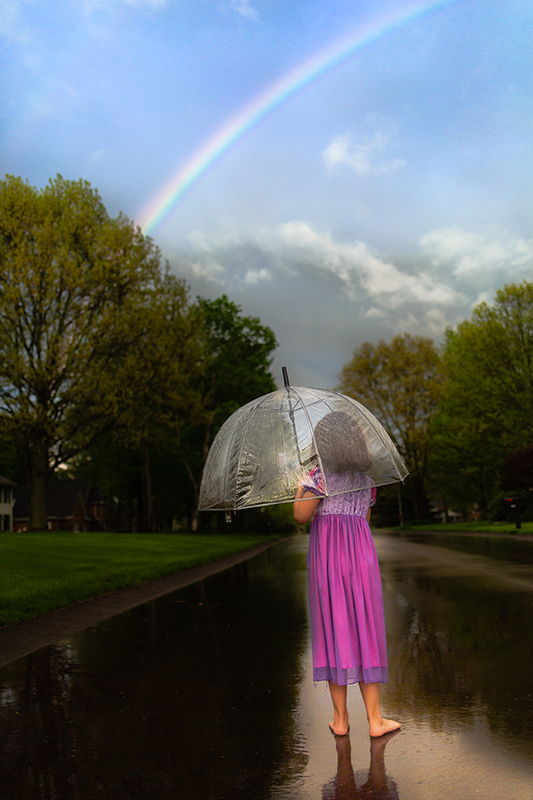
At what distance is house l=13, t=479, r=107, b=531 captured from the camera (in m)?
70.6

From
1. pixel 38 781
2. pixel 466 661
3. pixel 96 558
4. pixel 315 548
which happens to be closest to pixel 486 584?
pixel 466 661

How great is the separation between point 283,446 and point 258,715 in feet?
5.94

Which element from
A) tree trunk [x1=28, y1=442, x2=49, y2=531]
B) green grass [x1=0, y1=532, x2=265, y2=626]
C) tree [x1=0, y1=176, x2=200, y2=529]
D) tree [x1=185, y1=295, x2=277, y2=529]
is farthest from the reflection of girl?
tree [x1=185, y1=295, x2=277, y2=529]

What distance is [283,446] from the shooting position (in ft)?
16.4

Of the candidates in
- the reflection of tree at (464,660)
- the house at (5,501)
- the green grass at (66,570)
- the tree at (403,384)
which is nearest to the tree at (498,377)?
the tree at (403,384)

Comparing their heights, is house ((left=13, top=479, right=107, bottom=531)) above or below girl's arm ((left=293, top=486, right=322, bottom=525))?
above

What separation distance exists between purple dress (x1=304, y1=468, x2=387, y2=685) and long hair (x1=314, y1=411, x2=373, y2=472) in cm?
8

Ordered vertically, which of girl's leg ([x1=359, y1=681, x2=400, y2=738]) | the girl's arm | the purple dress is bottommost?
girl's leg ([x1=359, y1=681, x2=400, y2=738])

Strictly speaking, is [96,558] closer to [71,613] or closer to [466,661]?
[71,613]

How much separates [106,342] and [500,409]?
23.8m

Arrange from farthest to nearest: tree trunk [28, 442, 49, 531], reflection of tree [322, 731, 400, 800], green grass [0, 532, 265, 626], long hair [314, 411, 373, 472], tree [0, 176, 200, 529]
A: tree trunk [28, 442, 49, 531], tree [0, 176, 200, 529], green grass [0, 532, 265, 626], long hair [314, 411, 373, 472], reflection of tree [322, 731, 400, 800]

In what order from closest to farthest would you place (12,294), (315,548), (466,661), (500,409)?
(315,548), (466,661), (12,294), (500,409)

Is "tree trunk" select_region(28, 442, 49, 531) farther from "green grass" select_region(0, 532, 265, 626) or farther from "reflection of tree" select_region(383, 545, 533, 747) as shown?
"reflection of tree" select_region(383, 545, 533, 747)

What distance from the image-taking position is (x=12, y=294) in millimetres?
28578
